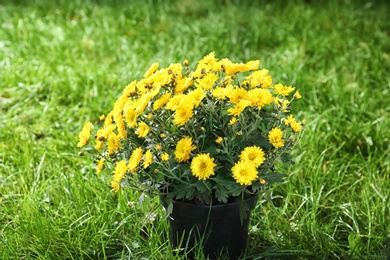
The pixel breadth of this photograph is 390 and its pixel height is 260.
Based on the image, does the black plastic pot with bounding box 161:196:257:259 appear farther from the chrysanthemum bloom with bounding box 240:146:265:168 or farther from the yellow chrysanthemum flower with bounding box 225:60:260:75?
the yellow chrysanthemum flower with bounding box 225:60:260:75

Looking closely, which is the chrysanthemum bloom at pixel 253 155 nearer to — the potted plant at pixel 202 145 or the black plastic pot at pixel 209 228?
the potted plant at pixel 202 145

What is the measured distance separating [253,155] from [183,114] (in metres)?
0.23

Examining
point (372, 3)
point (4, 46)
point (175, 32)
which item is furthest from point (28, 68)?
point (372, 3)

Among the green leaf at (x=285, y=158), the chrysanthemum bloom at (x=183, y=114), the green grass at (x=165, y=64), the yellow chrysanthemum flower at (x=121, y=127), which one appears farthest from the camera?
the green grass at (x=165, y=64)

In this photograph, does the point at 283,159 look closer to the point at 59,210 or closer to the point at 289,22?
the point at 59,210

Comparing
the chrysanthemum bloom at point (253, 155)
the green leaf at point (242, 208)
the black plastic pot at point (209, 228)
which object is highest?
the chrysanthemum bloom at point (253, 155)

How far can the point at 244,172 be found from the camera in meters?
1.79

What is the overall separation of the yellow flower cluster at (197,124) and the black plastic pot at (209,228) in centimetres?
12

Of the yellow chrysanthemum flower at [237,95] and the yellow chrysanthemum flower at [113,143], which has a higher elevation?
the yellow chrysanthemum flower at [237,95]

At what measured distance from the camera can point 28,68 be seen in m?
3.57

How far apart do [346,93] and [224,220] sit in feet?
5.05

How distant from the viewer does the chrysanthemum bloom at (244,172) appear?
1.78m

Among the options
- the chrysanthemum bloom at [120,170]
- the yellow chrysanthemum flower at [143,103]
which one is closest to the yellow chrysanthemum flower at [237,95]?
the yellow chrysanthemum flower at [143,103]

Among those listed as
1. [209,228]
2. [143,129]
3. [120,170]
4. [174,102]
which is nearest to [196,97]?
[174,102]
